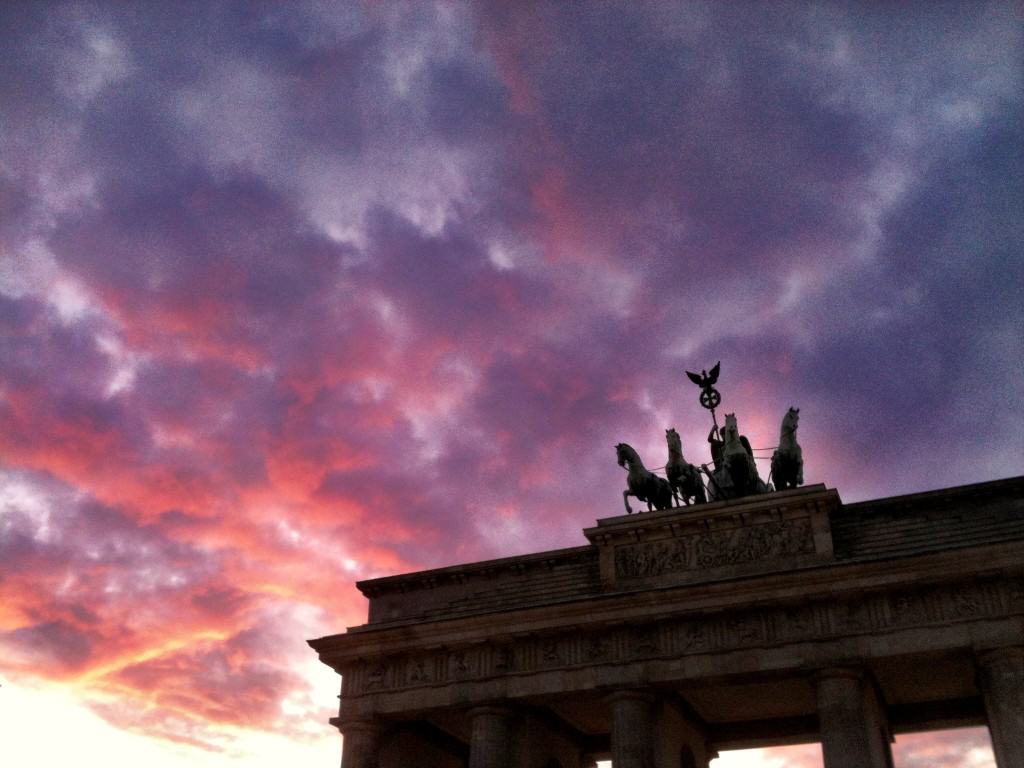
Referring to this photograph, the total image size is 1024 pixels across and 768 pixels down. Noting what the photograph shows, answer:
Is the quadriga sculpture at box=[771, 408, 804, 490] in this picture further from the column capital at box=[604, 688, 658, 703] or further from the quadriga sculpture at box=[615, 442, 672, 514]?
the column capital at box=[604, 688, 658, 703]

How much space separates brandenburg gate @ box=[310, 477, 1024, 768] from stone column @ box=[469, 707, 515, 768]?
59mm

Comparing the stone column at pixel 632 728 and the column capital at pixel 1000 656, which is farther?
the stone column at pixel 632 728

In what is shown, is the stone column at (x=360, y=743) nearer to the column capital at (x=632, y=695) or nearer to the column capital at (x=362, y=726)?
the column capital at (x=362, y=726)

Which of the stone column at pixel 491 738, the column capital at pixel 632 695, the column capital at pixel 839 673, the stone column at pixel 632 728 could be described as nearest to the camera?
the column capital at pixel 839 673

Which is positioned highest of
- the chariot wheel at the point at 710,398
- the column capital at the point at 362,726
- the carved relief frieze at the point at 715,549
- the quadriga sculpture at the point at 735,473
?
the chariot wheel at the point at 710,398

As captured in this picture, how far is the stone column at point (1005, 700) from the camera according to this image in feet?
87.3

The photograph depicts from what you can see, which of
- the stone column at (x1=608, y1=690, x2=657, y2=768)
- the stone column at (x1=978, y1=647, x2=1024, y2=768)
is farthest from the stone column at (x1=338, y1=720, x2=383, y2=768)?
the stone column at (x1=978, y1=647, x2=1024, y2=768)

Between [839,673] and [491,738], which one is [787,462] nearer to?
[839,673]

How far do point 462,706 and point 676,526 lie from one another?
8676 millimetres

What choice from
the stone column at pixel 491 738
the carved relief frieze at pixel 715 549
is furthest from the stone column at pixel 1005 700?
the stone column at pixel 491 738

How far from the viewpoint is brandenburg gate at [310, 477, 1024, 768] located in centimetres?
2870

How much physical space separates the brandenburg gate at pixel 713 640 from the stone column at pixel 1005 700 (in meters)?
0.05

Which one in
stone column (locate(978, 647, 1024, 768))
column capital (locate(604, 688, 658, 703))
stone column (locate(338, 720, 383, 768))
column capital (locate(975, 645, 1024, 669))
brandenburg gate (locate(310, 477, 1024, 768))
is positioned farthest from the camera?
stone column (locate(338, 720, 383, 768))

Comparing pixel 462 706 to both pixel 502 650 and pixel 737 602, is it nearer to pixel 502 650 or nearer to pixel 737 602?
Answer: pixel 502 650
